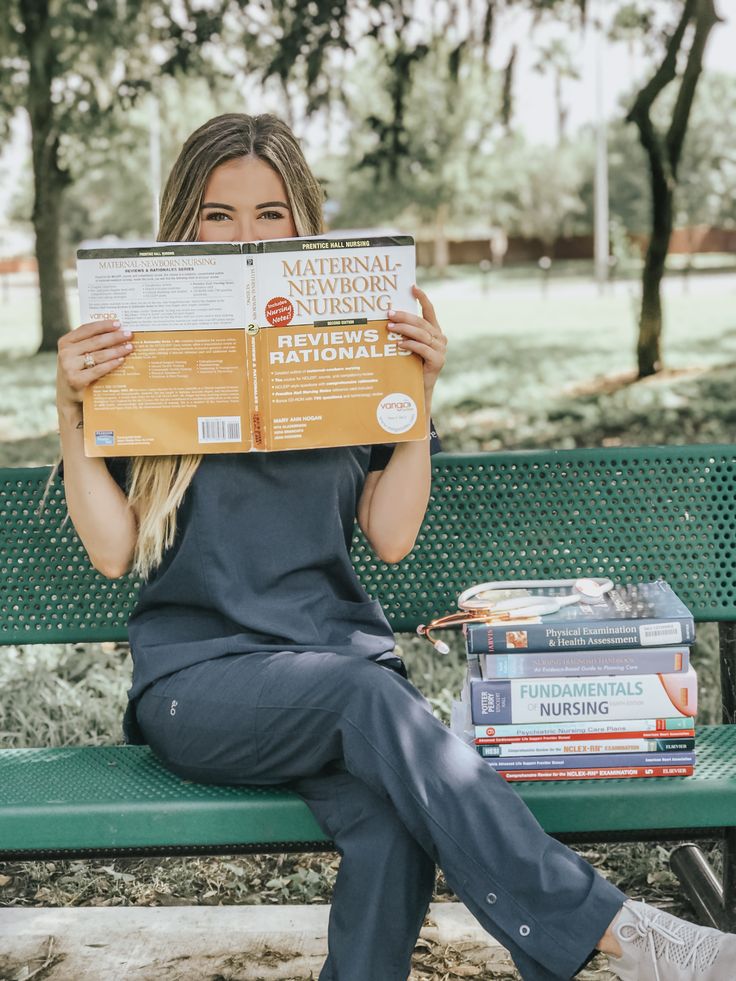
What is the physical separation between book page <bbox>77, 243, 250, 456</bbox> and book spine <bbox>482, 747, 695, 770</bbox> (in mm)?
814

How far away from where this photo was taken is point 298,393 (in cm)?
249

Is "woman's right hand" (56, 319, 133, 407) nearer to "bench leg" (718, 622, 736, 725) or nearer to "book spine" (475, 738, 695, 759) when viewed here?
"book spine" (475, 738, 695, 759)

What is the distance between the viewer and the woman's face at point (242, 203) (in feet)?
8.56

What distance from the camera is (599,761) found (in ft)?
8.22

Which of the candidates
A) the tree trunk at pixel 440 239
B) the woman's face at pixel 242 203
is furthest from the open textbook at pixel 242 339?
the tree trunk at pixel 440 239

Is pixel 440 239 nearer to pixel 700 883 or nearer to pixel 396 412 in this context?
pixel 700 883

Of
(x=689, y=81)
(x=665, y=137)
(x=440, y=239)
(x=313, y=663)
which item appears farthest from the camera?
(x=440, y=239)

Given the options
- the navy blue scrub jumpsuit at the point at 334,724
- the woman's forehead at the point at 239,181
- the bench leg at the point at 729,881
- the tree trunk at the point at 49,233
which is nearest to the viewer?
the navy blue scrub jumpsuit at the point at 334,724

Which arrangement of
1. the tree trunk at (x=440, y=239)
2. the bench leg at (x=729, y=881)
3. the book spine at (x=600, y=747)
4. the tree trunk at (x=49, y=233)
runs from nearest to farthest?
the book spine at (x=600, y=747) < the bench leg at (x=729, y=881) < the tree trunk at (x=49, y=233) < the tree trunk at (x=440, y=239)

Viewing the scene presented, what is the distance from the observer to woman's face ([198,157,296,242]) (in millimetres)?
2609

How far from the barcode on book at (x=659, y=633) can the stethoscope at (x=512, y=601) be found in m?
0.18

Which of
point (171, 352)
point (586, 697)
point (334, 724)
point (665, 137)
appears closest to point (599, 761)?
point (586, 697)

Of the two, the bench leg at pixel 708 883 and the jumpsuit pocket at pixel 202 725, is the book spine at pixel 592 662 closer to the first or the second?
the jumpsuit pocket at pixel 202 725

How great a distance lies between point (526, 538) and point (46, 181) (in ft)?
39.7
